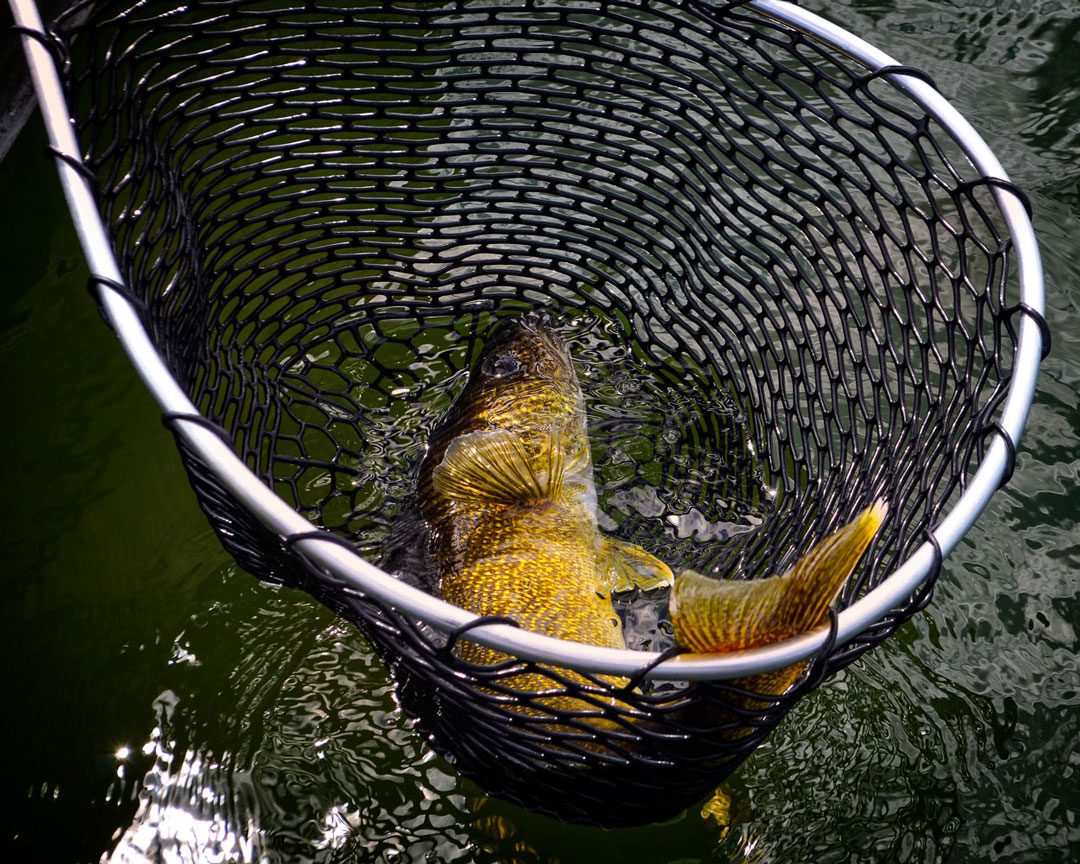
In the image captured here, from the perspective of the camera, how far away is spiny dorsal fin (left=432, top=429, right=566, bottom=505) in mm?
2229

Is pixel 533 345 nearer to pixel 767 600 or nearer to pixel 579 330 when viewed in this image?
pixel 579 330

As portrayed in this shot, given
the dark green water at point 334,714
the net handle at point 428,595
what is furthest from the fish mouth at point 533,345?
the net handle at point 428,595

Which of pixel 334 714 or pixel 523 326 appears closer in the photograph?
pixel 334 714

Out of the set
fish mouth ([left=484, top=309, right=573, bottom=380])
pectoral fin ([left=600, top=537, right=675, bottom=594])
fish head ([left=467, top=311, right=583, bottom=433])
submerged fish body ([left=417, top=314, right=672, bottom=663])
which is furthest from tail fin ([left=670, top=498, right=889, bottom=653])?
fish mouth ([left=484, top=309, right=573, bottom=380])

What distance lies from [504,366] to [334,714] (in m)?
0.99

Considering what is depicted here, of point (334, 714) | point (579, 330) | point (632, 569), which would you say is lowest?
point (334, 714)

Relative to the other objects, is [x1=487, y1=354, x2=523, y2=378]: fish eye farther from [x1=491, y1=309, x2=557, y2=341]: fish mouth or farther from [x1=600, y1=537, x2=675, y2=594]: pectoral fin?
[x1=600, y1=537, x2=675, y2=594]: pectoral fin

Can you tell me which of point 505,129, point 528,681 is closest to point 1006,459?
point 528,681

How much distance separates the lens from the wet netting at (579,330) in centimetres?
153

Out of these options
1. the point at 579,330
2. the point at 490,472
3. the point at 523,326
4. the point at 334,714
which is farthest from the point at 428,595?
the point at 579,330

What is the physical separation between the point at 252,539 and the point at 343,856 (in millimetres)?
793

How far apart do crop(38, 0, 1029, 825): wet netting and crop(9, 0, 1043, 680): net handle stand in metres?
0.04

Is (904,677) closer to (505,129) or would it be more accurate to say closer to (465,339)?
(465,339)

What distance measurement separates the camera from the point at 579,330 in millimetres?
2787
